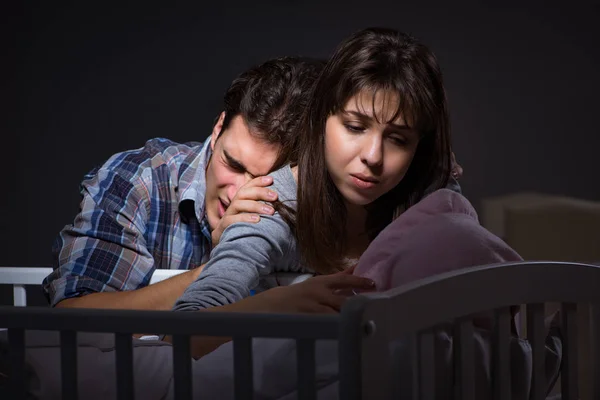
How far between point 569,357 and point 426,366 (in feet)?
1.05

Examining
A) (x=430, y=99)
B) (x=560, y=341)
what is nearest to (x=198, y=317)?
(x=560, y=341)

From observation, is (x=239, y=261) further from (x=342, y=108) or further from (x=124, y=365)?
(x=124, y=365)

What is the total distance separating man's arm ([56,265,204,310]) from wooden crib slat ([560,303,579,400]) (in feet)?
2.09

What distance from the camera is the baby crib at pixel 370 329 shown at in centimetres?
77

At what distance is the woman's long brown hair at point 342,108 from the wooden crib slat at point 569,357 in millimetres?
404

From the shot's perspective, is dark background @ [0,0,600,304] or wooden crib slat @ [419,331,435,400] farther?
dark background @ [0,0,600,304]

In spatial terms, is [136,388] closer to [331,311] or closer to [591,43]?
[331,311]

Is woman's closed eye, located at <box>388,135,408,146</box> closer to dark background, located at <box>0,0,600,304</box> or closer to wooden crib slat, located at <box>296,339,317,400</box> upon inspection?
wooden crib slat, located at <box>296,339,317,400</box>

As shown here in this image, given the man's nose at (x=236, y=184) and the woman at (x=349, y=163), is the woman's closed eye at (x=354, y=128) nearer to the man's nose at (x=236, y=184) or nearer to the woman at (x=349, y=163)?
the woman at (x=349, y=163)

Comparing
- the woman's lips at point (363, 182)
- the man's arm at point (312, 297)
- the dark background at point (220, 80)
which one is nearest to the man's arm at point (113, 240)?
the woman's lips at point (363, 182)

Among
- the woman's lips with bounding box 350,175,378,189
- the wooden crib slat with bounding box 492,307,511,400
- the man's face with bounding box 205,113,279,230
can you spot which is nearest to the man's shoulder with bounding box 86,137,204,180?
the man's face with bounding box 205,113,279,230

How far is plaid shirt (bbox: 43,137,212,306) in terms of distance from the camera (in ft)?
5.30

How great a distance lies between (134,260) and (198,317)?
2.79 feet

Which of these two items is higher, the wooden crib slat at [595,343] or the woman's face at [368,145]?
the woman's face at [368,145]
